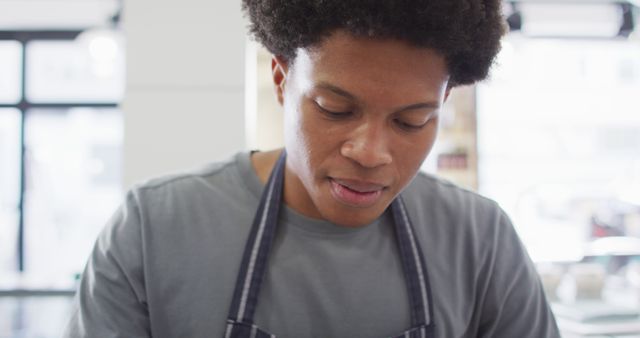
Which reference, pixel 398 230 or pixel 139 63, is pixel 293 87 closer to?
pixel 398 230

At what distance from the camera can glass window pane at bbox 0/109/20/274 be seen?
5.17 meters

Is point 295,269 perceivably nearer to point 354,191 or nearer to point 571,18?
point 354,191

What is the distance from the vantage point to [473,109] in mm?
4520

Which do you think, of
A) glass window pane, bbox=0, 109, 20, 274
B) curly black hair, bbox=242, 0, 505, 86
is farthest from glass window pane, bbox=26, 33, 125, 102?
curly black hair, bbox=242, 0, 505, 86

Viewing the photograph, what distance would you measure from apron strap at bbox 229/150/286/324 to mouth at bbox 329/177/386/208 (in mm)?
212

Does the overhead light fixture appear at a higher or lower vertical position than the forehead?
higher

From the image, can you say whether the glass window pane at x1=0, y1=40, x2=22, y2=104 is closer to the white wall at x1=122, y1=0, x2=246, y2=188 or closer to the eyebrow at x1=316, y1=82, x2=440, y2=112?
the white wall at x1=122, y1=0, x2=246, y2=188

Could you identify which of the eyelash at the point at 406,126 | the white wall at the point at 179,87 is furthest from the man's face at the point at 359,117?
the white wall at the point at 179,87

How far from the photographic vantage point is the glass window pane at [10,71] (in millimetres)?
5141

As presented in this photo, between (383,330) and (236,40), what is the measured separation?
2.11 metres

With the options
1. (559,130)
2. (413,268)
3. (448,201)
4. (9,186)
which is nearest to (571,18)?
(559,130)

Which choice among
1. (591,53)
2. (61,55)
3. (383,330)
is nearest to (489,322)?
(383,330)

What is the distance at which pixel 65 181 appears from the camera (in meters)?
5.26

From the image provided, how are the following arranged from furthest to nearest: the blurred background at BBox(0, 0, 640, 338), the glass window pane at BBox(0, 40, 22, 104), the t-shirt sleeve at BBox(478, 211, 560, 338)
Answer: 1. the glass window pane at BBox(0, 40, 22, 104)
2. the blurred background at BBox(0, 0, 640, 338)
3. the t-shirt sleeve at BBox(478, 211, 560, 338)
